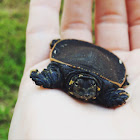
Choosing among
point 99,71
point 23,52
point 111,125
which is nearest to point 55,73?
point 99,71

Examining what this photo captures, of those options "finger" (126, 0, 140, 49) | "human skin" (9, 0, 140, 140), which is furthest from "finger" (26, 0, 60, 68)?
"finger" (126, 0, 140, 49)

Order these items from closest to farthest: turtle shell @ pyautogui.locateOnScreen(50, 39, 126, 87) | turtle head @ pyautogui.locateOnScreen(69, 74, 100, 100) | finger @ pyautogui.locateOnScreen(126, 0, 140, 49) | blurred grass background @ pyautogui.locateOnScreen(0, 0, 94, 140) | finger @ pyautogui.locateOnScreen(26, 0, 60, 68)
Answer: turtle head @ pyautogui.locateOnScreen(69, 74, 100, 100)
turtle shell @ pyautogui.locateOnScreen(50, 39, 126, 87)
finger @ pyautogui.locateOnScreen(26, 0, 60, 68)
finger @ pyautogui.locateOnScreen(126, 0, 140, 49)
blurred grass background @ pyautogui.locateOnScreen(0, 0, 94, 140)

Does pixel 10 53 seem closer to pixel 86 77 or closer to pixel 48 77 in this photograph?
pixel 48 77

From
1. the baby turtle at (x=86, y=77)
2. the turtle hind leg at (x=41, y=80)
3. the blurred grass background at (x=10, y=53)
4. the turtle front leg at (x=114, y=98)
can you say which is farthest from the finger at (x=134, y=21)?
the blurred grass background at (x=10, y=53)

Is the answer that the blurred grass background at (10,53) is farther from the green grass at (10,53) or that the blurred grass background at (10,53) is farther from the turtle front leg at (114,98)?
the turtle front leg at (114,98)

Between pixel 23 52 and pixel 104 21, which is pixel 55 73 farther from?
pixel 23 52

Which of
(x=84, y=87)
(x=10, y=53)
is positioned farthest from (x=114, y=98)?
(x=10, y=53)

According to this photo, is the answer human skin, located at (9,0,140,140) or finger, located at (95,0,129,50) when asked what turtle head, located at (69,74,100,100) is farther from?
finger, located at (95,0,129,50)
